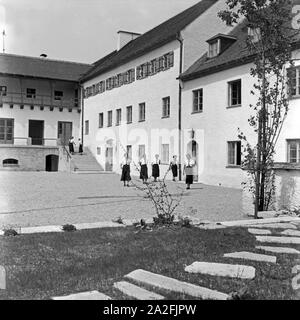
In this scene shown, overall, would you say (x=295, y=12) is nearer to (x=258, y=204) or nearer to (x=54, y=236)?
(x=258, y=204)

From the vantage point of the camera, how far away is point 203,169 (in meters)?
21.0

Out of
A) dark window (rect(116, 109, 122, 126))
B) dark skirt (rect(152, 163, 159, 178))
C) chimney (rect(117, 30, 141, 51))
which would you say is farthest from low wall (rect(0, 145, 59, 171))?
dark skirt (rect(152, 163, 159, 178))

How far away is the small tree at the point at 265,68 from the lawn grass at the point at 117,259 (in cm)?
265

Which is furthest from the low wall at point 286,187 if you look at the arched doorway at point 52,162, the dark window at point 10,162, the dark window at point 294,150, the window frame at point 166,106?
the arched doorway at point 52,162

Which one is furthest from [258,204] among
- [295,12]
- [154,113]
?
[154,113]

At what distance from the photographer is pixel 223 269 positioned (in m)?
4.26

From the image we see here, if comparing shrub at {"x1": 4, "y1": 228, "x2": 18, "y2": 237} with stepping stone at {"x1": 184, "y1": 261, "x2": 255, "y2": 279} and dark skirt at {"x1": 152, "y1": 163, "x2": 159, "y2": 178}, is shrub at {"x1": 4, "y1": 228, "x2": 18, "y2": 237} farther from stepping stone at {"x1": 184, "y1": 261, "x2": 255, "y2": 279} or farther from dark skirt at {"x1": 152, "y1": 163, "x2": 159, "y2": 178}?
dark skirt at {"x1": 152, "y1": 163, "x2": 159, "y2": 178}

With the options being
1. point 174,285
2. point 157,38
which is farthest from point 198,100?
point 174,285

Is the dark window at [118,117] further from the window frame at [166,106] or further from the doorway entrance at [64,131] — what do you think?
the doorway entrance at [64,131]

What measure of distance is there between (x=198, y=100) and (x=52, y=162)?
1556cm

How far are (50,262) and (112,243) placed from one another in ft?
3.93

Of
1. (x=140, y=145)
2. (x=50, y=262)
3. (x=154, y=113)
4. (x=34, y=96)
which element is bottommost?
(x=50, y=262)

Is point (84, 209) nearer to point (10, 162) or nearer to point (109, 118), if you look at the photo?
point (109, 118)

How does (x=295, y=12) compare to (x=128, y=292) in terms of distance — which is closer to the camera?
(x=128, y=292)
